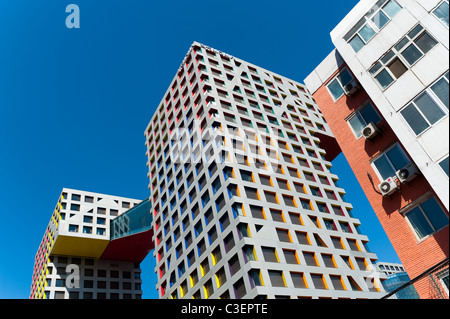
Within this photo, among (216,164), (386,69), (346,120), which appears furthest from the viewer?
Result: (216,164)

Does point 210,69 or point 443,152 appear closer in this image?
point 443,152

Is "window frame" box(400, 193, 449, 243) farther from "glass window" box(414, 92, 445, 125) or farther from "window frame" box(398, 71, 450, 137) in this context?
"glass window" box(414, 92, 445, 125)

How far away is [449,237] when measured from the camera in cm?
1416

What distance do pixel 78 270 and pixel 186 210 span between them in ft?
113

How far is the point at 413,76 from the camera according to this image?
15477 mm

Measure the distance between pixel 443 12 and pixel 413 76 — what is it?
2.72 m

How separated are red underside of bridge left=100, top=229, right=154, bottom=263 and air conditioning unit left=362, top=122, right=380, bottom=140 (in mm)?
44314

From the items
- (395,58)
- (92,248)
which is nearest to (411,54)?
(395,58)

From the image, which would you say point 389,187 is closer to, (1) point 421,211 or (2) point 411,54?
(1) point 421,211

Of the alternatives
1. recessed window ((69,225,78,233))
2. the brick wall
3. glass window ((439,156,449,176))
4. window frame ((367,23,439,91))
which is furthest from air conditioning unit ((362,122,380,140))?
recessed window ((69,225,78,233))

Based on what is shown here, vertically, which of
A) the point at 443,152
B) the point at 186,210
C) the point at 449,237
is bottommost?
the point at 449,237

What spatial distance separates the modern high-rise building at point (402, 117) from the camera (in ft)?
47.2
